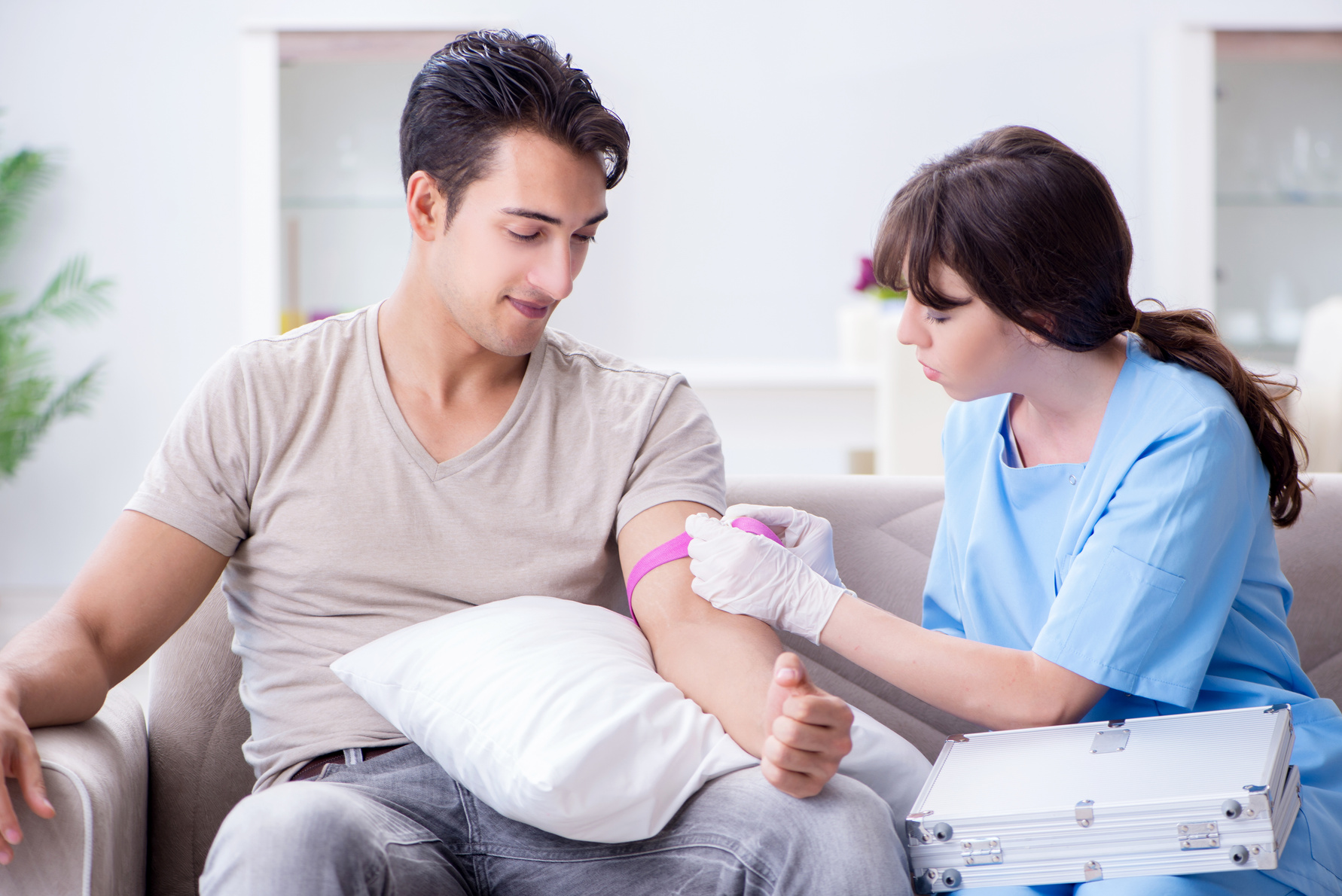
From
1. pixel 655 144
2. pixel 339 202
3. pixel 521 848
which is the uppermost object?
pixel 655 144

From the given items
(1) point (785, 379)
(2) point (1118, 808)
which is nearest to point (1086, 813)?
(2) point (1118, 808)

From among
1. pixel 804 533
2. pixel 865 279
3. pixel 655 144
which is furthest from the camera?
pixel 655 144

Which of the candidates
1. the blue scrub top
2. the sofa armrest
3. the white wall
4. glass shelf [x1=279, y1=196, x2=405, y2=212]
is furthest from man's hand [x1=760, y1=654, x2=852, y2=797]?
A: the white wall

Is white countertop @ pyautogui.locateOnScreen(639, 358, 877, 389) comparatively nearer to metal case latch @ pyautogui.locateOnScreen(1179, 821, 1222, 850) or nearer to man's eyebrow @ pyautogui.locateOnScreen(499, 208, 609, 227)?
man's eyebrow @ pyautogui.locateOnScreen(499, 208, 609, 227)

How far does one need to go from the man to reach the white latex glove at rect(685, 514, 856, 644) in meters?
0.03

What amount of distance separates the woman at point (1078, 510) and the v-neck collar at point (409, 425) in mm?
242

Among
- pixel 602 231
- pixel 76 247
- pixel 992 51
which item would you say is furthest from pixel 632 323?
pixel 76 247

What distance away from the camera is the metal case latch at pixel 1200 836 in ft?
2.65

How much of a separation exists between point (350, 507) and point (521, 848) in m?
0.39

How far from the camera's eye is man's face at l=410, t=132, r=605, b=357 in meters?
1.20

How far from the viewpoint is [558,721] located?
2.95 ft

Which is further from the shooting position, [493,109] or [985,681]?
[493,109]

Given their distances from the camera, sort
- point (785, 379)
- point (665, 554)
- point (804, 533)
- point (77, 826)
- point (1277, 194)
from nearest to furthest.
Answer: point (77, 826) < point (665, 554) < point (804, 533) < point (785, 379) < point (1277, 194)

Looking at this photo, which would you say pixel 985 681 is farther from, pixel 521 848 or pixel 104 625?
pixel 104 625
